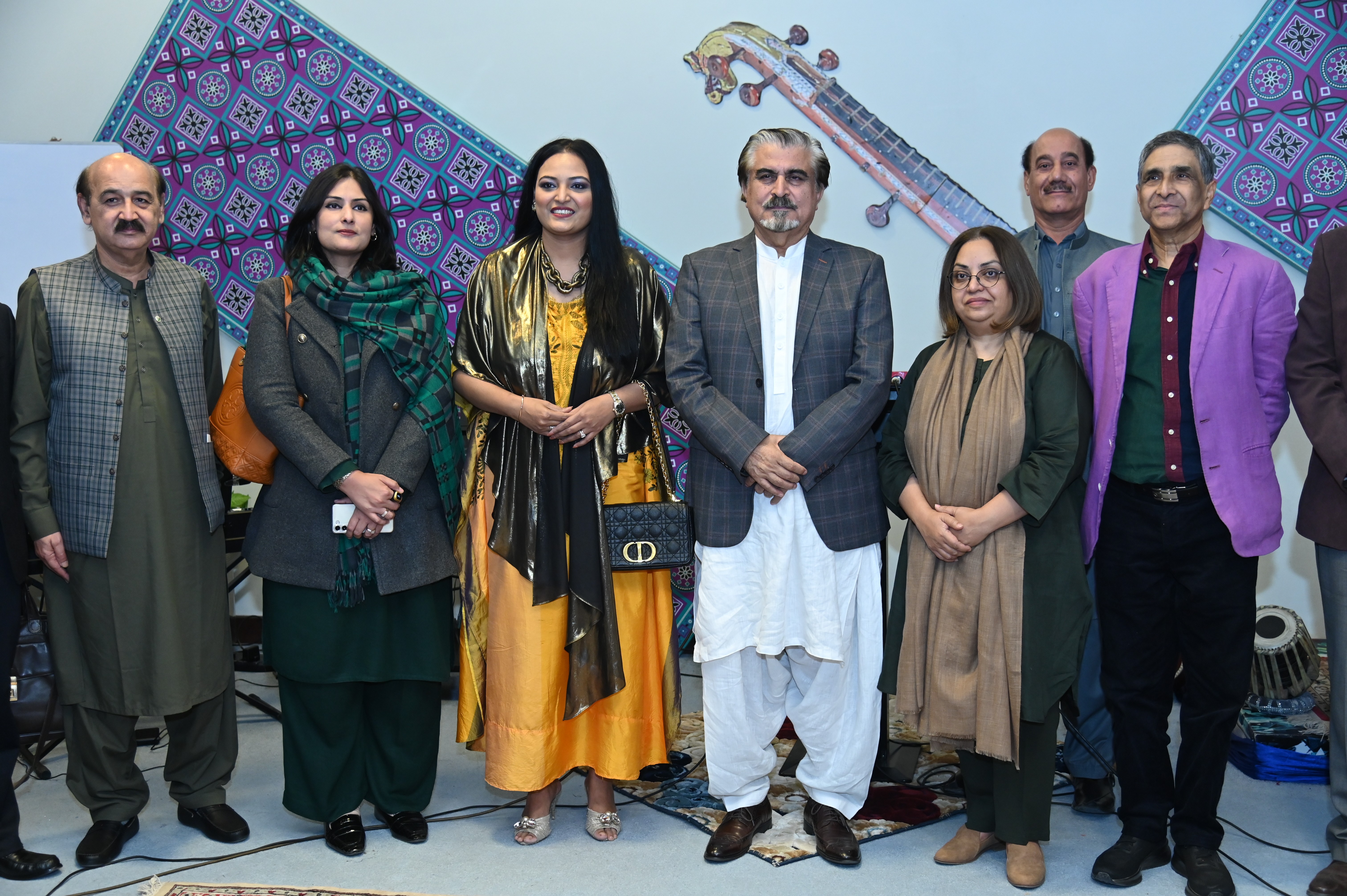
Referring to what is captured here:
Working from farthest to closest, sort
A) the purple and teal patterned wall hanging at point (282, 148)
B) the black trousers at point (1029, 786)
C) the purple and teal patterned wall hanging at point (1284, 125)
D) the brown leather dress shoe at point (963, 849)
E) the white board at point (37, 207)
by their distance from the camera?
the purple and teal patterned wall hanging at point (282, 148)
the white board at point (37, 207)
the purple and teal patterned wall hanging at point (1284, 125)
the brown leather dress shoe at point (963, 849)
the black trousers at point (1029, 786)

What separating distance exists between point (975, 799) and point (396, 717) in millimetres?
Result: 1605

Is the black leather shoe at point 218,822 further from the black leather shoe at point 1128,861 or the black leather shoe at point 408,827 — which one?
the black leather shoe at point 1128,861

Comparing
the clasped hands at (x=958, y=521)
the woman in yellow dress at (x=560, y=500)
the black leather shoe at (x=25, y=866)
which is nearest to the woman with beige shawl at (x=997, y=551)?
the clasped hands at (x=958, y=521)

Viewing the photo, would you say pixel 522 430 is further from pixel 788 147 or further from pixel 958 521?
pixel 958 521

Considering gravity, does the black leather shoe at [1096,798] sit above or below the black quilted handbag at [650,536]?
below

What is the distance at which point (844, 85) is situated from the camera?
458 cm

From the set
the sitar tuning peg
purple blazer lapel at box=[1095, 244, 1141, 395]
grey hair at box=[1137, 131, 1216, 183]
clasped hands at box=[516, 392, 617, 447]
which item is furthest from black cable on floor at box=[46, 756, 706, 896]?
the sitar tuning peg

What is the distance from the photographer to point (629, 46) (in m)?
4.72

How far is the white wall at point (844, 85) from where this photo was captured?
4367mm

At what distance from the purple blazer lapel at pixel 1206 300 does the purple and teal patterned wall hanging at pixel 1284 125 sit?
1.85 m

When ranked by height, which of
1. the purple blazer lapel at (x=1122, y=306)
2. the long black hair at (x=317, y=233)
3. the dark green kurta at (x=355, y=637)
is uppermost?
the long black hair at (x=317, y=233)

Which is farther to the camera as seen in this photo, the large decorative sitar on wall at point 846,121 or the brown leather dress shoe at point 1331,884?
the large decorative sitar on wall at point 846,121

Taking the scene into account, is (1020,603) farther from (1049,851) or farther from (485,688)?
(485,688)

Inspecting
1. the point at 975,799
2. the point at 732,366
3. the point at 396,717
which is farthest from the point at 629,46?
the point at 975,799
